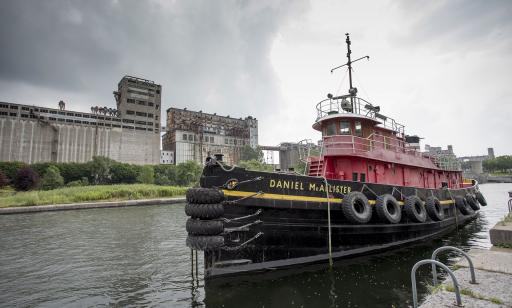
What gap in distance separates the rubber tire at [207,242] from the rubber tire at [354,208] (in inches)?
159

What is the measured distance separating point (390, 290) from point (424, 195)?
22.3 feet

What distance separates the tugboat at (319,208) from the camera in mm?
6996

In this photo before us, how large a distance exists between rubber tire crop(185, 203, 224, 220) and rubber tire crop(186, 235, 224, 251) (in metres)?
0.50

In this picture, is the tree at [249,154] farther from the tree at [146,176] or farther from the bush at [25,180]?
the bush at [25,180]

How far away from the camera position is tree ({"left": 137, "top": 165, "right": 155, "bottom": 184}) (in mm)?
56225

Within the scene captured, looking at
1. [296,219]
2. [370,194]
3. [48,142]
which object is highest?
[48,142]

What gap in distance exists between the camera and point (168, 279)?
24.7 feet

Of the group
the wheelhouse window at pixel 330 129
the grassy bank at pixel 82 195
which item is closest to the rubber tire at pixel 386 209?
the wheelhouse window at pixel 330 129

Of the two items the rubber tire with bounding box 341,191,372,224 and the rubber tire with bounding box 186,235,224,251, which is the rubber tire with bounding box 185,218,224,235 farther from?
the rubber tire with bounding box 341,191,372,224

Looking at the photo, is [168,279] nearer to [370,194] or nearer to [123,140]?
[370,194]

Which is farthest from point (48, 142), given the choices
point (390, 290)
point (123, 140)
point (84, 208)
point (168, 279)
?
point (390, 290)

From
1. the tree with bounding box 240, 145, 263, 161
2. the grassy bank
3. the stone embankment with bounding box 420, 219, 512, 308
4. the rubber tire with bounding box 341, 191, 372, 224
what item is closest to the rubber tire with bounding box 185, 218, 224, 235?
the rubber tire with bounding box 341, 191, 372, 224

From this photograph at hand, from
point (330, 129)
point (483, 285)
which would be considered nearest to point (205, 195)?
point (483, 285)

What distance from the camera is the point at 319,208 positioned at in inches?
318
